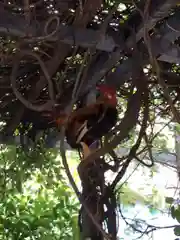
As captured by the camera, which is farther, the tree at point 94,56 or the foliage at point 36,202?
the foliage at point 36,202

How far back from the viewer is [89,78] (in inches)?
40.4

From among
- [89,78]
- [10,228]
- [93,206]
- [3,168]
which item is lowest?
[10,228]

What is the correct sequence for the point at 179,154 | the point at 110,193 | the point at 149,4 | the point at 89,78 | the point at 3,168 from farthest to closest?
the point at 179,154 → the point at 3,168 → the point at 110,193 → the point at 89,78 → the point at 149,4

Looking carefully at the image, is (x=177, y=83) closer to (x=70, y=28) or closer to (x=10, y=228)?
(x=70, y=28)

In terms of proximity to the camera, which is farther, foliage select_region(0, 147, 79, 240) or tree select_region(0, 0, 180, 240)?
foliage select_region(0, 147, 79, 240)

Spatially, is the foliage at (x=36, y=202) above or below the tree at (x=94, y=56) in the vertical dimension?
below

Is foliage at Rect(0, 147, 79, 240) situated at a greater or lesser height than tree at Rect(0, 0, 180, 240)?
lesser

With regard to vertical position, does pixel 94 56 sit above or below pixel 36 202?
above

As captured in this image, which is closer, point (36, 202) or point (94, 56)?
point (94, 56)

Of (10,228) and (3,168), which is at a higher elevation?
(3,168)

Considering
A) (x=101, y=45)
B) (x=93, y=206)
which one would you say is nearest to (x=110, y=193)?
(x=93, y=206)

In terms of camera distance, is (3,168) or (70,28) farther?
(3,168)

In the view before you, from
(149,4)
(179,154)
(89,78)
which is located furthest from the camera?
(179,154)

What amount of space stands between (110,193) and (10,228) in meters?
0.93
